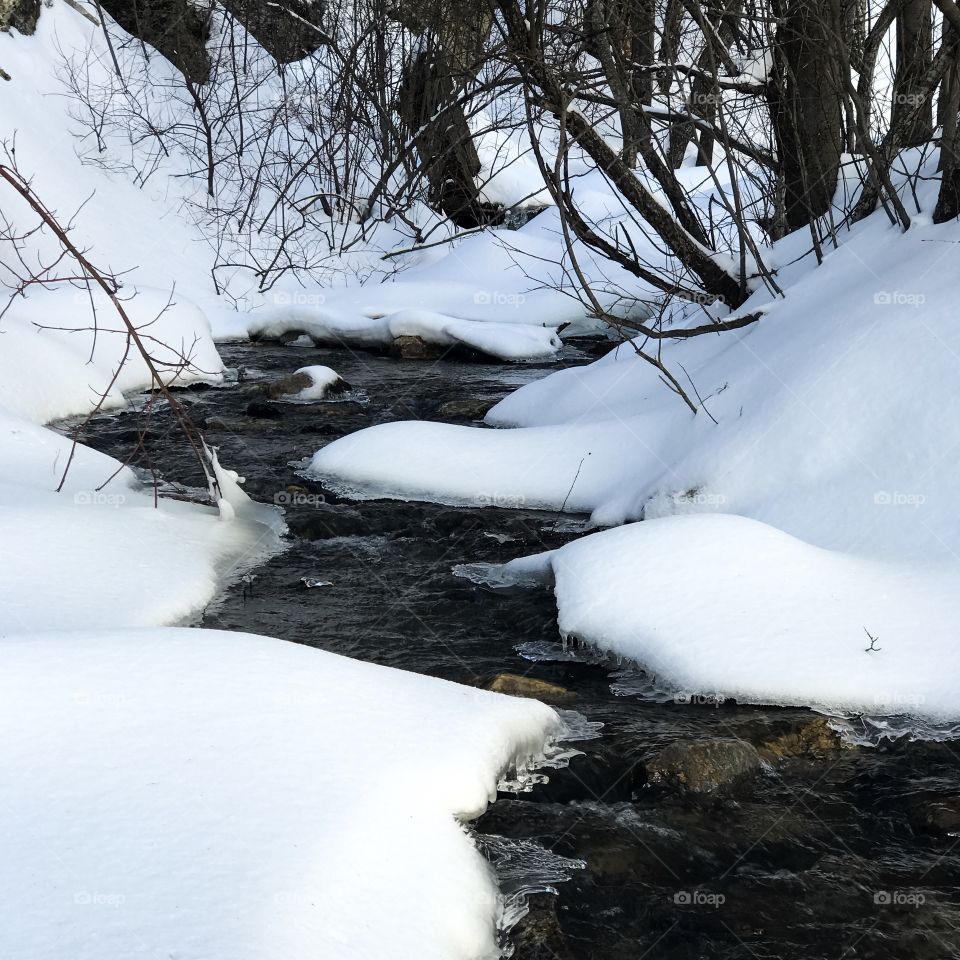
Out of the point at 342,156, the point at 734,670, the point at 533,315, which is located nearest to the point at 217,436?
the point at 734,670

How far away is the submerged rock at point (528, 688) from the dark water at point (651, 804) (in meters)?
0.07

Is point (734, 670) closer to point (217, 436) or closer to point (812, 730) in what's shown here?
point (812, 730)

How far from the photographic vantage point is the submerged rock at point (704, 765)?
10.4ft

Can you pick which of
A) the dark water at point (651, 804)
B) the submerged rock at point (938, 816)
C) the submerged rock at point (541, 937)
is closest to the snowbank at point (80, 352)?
the dark water at point (651, 804)

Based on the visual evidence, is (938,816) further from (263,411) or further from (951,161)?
(263,411)

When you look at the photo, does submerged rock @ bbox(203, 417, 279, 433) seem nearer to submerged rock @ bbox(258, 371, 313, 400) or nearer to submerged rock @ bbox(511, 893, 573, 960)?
submerged rock @ bbox(258, 371, 313, 400)

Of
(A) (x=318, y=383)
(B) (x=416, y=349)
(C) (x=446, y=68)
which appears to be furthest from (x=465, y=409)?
(B) (x=416, y=349)

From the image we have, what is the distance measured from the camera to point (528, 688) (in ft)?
12.3

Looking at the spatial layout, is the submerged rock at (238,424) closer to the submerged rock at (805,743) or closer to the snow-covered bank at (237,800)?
the snow-covered bank at (237,800)

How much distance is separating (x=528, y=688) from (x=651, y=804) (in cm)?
72

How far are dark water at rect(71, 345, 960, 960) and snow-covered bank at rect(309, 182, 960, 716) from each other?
0.24 meters

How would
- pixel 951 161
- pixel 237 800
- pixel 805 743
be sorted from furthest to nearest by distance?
pixel 951 161 → pixel 805 743 → pixel 237 800

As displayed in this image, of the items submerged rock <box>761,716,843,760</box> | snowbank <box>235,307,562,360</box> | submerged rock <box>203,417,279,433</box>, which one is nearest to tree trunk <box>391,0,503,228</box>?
submerged rock <box>203,417,279,433</box>

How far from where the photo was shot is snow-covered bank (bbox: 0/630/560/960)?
2.07m
